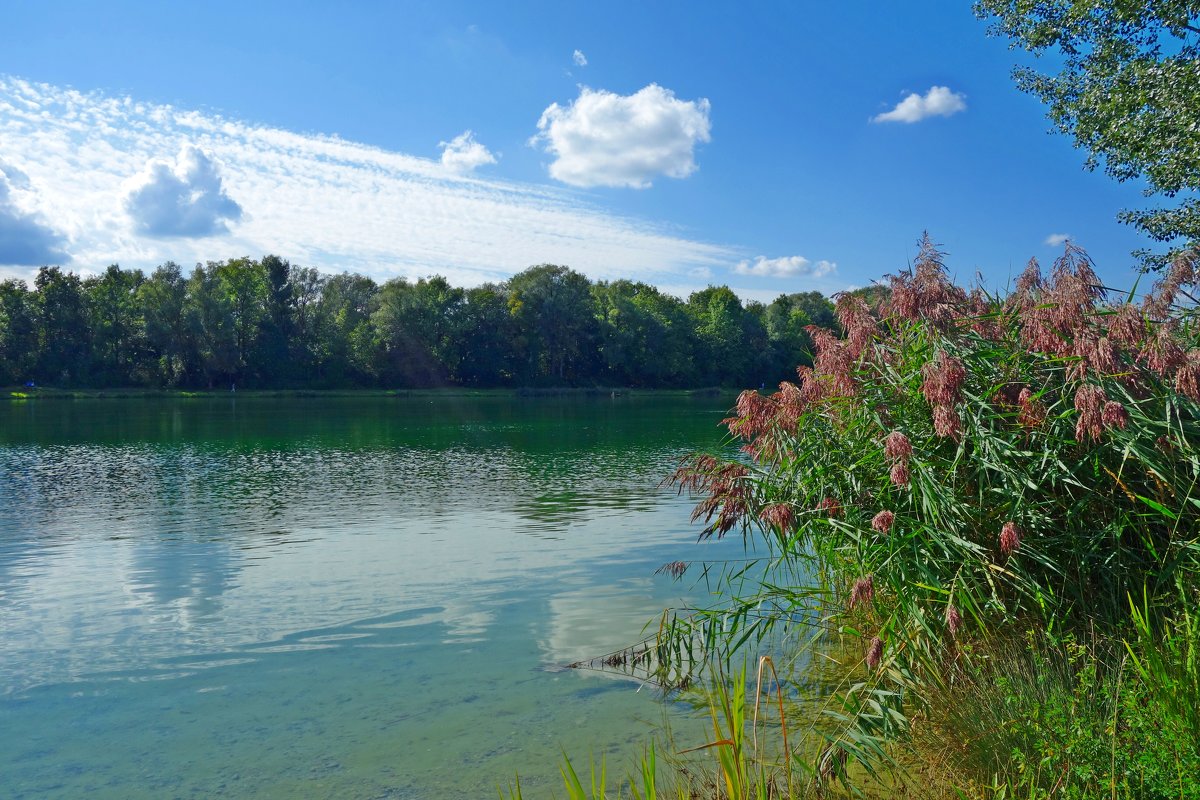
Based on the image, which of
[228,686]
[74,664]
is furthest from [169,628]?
[228,686]

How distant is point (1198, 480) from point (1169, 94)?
12193 millimetres

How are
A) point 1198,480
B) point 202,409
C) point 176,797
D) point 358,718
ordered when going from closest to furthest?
point 1198,480
point 176,797
point 358,718
point 202,409

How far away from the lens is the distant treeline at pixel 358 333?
9281 centimetres

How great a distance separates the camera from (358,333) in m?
102

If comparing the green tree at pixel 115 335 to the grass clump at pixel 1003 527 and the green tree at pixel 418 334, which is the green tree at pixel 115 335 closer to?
the green tree at pixel 418 334

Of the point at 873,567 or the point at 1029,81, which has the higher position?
the point at 1029,81

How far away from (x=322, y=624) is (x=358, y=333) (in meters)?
93.4

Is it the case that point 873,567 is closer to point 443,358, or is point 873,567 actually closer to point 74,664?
point 74,664

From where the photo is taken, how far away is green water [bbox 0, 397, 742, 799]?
8133 millimetres

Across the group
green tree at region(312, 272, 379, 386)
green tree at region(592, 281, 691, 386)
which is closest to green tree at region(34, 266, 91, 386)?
green tree at region(312, 272, 379, 386)

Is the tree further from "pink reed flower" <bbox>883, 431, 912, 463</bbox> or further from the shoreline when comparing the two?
the shoreline

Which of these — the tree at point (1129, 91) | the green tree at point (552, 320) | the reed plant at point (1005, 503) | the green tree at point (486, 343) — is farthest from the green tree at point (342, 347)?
the reed plant at point (1005, 503)

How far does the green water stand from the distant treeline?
69936 millimetres

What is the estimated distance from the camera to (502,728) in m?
8.70
